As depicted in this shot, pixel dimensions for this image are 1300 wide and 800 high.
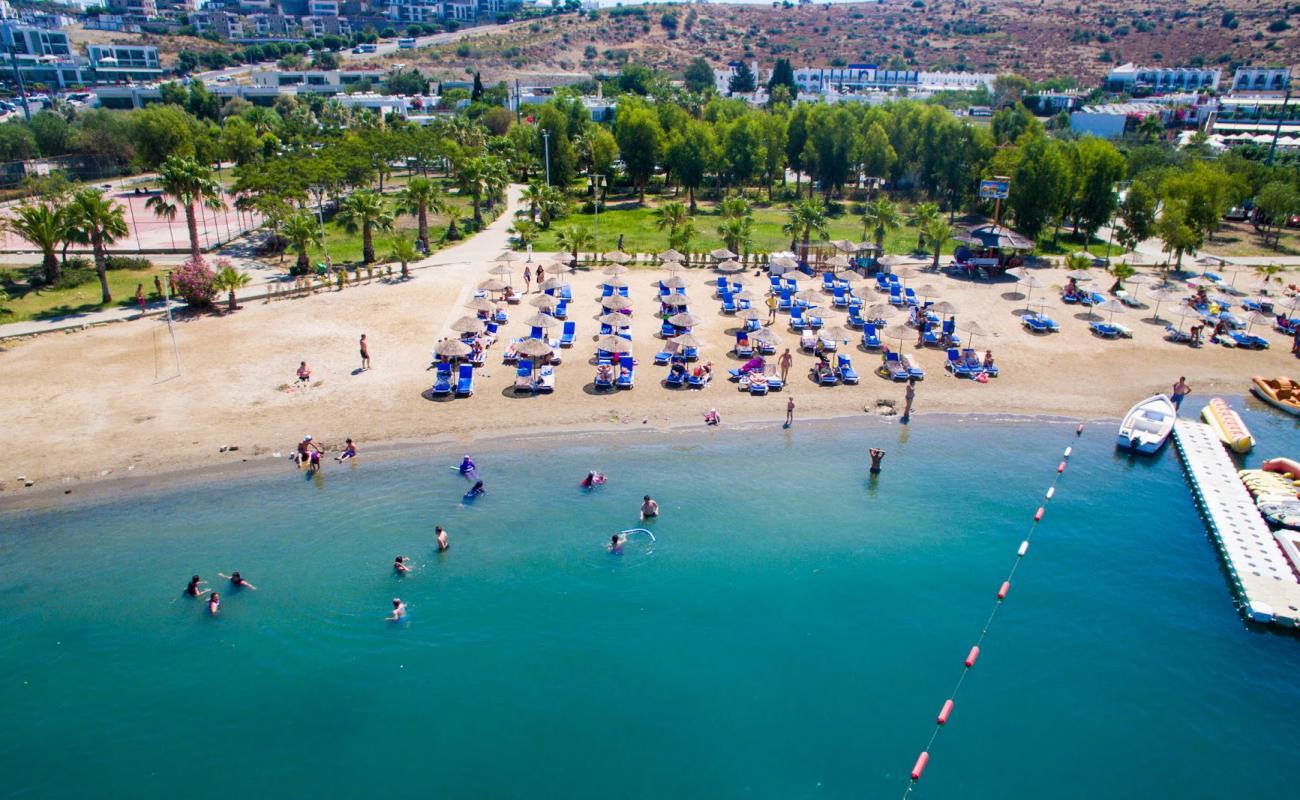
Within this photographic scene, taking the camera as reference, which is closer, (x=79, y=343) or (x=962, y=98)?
(x=79, y=343)

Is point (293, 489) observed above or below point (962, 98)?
below

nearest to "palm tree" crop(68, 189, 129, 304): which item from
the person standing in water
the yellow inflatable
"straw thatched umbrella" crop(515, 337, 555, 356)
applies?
"straw thatched umbrella" crop(515, 337, 555, 356)

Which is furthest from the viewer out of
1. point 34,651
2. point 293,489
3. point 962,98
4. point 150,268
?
point 962,98

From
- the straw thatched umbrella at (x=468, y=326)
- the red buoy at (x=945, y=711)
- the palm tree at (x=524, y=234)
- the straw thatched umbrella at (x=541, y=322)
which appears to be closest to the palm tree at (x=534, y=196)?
the palm tree at (x=524, y=234)

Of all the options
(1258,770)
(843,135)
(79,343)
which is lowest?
(1258,770)

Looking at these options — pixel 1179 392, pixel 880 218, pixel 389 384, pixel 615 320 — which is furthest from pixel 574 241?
pixel 1179 392

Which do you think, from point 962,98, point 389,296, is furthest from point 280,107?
point 962,98

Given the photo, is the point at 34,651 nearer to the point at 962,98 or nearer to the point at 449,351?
the point at 449,351
